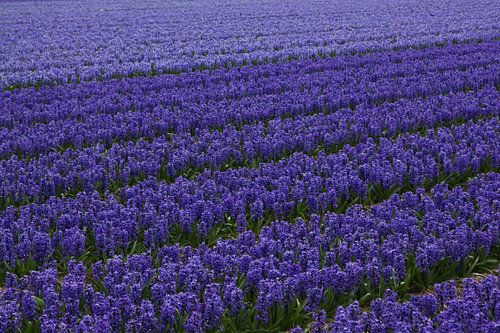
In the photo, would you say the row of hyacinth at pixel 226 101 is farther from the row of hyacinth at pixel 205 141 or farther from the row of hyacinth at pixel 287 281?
the row of hyacinth at pixel 287 281

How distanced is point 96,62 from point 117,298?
15.7 metres

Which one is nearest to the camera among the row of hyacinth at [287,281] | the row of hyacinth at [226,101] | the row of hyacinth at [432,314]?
the row of hyacinth at [432,314]

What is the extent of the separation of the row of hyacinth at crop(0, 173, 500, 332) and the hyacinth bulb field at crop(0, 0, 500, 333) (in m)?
0.02

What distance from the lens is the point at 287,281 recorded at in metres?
5.95

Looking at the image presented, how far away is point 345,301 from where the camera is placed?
612cm

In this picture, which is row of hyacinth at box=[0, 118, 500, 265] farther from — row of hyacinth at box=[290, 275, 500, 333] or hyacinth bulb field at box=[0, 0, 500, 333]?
row of hyacinth at box=[290, 275, 500, 333]

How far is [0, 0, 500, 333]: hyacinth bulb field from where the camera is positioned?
5805 mm

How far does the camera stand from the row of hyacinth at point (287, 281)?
18.0ft

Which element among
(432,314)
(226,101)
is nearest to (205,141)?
(226,101)

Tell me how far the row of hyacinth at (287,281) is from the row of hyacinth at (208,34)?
11.8 meters

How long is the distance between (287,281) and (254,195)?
8.60 feet

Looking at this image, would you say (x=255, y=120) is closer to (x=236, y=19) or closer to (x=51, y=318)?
(x=51, y=318)

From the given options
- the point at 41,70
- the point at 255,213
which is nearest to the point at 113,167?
the point at 255,213

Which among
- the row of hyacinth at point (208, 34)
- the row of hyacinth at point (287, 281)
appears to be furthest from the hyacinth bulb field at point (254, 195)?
the row of hyacinth at point (208, 34)
